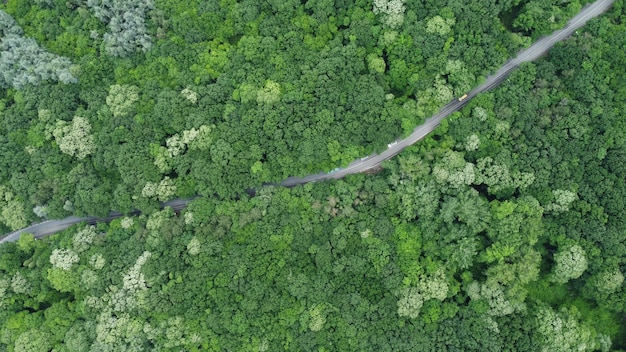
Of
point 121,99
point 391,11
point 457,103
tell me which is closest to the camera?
point 391,11

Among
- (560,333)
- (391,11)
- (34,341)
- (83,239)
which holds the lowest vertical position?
(560,333)

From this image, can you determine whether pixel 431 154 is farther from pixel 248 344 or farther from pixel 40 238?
pixel 40 238

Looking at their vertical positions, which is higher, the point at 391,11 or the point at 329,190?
the point at 391,11

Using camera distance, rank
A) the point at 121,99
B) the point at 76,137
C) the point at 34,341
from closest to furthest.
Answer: the point at 34,341, the point at 76,137, the point at 121,99

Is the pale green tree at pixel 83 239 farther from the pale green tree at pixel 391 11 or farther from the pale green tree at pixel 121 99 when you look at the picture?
the pale green tree at pixel 391 11

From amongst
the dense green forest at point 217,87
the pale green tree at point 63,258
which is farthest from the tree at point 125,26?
the pale green tree at point 63,258

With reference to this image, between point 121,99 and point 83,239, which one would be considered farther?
point 121,99

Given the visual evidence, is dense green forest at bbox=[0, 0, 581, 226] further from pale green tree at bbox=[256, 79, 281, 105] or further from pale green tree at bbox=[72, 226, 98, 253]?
pale green tree at bbox=[72, 226, 98, 253]

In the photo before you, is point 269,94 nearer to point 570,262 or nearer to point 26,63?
point 26,63

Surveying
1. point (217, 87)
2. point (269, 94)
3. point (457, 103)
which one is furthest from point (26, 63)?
point (457, 103)
